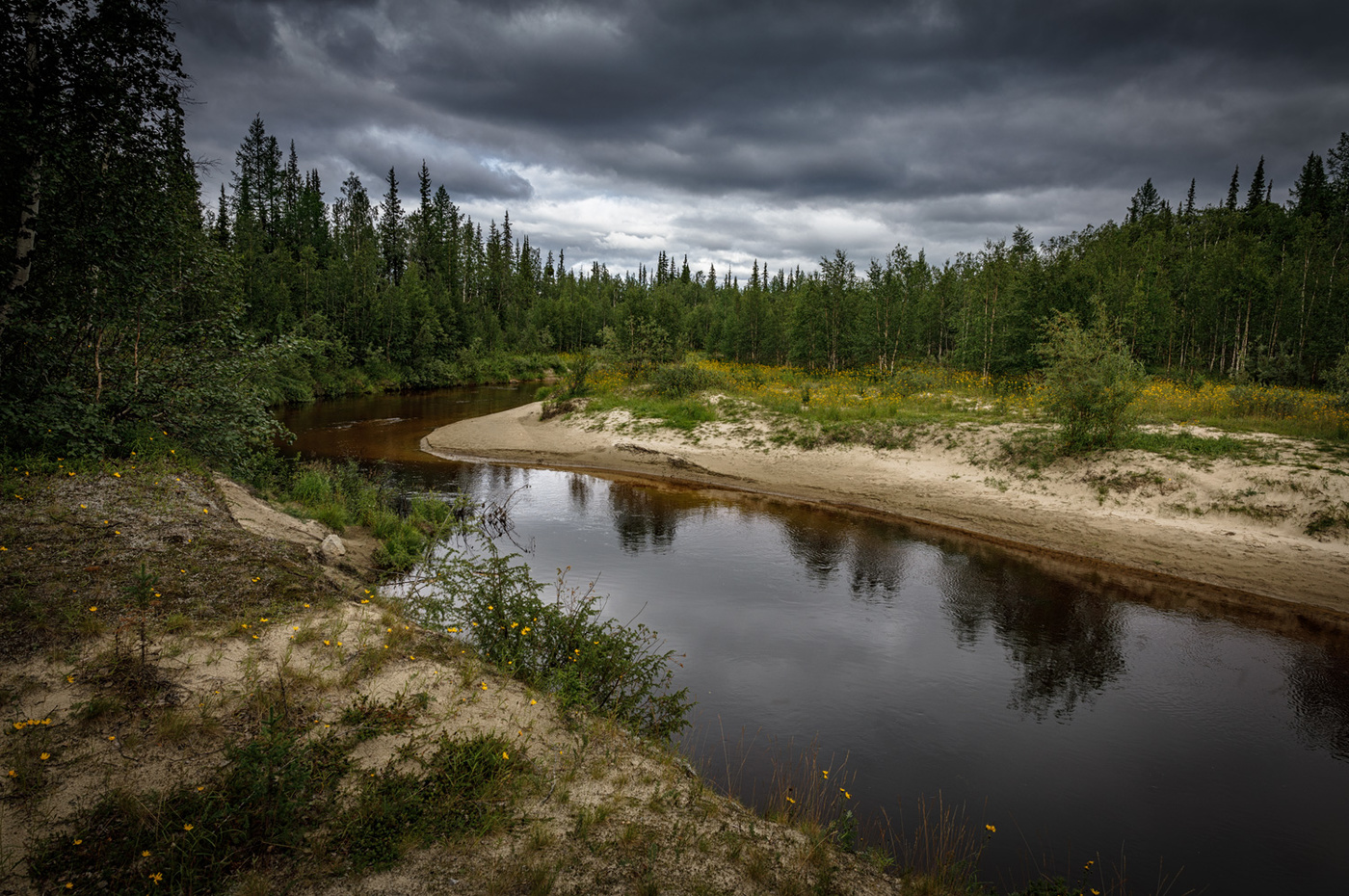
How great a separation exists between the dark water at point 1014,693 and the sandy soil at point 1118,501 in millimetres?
1347

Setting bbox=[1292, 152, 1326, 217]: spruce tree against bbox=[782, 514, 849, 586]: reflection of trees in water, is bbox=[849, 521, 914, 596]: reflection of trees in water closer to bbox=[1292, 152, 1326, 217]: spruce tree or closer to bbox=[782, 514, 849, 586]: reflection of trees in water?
bbox=[782, 514, 849, 586]: reflection of trees in water

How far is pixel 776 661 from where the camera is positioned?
10.2 m

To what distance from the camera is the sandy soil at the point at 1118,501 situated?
13255 millimetres

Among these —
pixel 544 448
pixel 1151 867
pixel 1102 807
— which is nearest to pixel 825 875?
pixel 1151 867

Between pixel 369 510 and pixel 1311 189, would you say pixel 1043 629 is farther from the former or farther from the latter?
pixel 1311 189

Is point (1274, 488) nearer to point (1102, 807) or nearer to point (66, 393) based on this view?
point (1102, 807)

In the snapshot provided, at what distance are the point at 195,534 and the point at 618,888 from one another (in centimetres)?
801

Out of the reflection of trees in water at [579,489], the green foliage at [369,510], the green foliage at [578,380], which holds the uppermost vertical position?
the green foliage at [578,380]

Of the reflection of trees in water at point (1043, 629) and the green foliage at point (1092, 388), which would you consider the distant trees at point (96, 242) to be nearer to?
the reflection of trees in water at point (1043, 629)

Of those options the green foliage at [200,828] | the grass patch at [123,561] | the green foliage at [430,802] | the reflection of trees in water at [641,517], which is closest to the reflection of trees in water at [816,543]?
the reflection of trees in water at [641,517]

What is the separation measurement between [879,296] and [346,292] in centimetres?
4648

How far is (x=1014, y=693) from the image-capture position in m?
9.53


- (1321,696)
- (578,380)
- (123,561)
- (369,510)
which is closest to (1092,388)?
(1321,696)

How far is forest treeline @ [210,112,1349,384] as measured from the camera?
34.8 m
